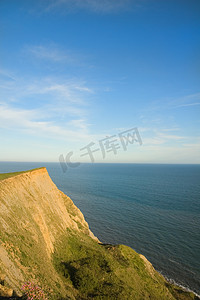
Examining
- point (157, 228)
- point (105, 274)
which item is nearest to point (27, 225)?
point (105, 274)

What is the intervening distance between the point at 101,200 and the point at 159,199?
31.7m

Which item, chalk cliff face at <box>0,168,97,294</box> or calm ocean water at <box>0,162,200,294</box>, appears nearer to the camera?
chalk cliff face at <box>0,168,97,294</box>

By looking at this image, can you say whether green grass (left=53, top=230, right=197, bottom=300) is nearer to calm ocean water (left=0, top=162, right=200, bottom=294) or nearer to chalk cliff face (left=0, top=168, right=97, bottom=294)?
chalk cliff face (left=0, top=168, right=97, bottom=294)

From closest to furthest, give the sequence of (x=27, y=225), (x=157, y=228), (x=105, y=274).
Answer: (x=27, y=225)
(x=105, y=274)
(x=157, y=228)

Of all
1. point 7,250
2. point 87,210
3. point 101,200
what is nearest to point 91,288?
point 7,250

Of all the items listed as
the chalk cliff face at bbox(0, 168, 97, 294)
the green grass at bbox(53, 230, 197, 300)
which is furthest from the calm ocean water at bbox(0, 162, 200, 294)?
the chalk cliff face at bbox(0, 168, 97, 294)

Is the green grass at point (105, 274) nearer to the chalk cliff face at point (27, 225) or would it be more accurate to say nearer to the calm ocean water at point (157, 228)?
the chalk cliff face at point (27, 225)

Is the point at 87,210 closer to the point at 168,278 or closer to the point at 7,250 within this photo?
the point at 168,278

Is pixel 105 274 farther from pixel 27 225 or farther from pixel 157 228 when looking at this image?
pixel 157 228

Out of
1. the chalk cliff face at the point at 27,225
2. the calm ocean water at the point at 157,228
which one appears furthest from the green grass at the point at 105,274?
the calm ocean water at the point at 157,228

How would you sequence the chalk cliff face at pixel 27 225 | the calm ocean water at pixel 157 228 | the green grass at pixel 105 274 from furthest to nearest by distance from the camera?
the calm ocean water at pixel 157 228
the green grass at pixel 105 274
the chalk cliff face at pixel 27 225

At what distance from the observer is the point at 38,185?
115ft

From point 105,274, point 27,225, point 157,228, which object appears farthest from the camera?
point 157,228

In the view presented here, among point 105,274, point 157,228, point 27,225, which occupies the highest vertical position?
point 27,225
